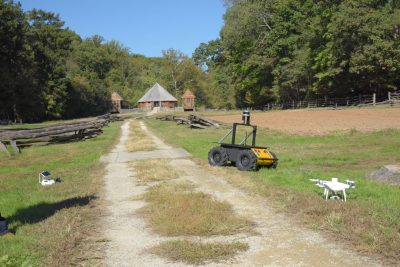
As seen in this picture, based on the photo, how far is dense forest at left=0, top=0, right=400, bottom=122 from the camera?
5150 centimetres

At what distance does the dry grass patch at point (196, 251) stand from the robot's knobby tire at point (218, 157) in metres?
7.50

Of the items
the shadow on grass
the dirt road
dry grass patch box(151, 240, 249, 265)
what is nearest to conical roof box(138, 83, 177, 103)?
the dirt road

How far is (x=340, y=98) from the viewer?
60875 millimetres

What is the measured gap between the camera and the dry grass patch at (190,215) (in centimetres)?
701

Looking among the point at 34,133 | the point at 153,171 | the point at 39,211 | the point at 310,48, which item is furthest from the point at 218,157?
the point at 310,48

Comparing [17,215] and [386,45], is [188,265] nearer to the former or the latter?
[17,215]

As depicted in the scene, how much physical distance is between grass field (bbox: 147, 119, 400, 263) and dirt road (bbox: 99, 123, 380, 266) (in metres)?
0.36

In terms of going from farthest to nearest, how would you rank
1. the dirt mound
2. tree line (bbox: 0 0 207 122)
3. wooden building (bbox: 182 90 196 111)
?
1. wooden building (bbox: 182 90 196 111)
2. tree line (bbox: 0 0 207 122)
3. the dirt mound

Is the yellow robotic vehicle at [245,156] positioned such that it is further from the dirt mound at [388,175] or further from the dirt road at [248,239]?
the dirt mound at [388,175]

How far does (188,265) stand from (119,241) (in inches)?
60.7

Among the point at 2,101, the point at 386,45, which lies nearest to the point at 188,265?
the point at 386,45

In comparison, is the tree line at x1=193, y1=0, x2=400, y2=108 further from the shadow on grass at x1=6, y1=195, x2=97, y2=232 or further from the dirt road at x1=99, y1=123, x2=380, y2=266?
the shadow on grass at x1=6, y1=195, x2=97, y2=232

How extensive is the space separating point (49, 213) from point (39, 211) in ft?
1.07

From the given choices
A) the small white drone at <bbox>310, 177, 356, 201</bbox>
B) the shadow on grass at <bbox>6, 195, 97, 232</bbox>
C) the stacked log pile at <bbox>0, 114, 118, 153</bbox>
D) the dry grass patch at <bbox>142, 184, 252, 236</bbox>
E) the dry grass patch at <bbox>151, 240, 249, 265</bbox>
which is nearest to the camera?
the dry grass patch at <bbox>151, 240, 249, 265</bbox>
